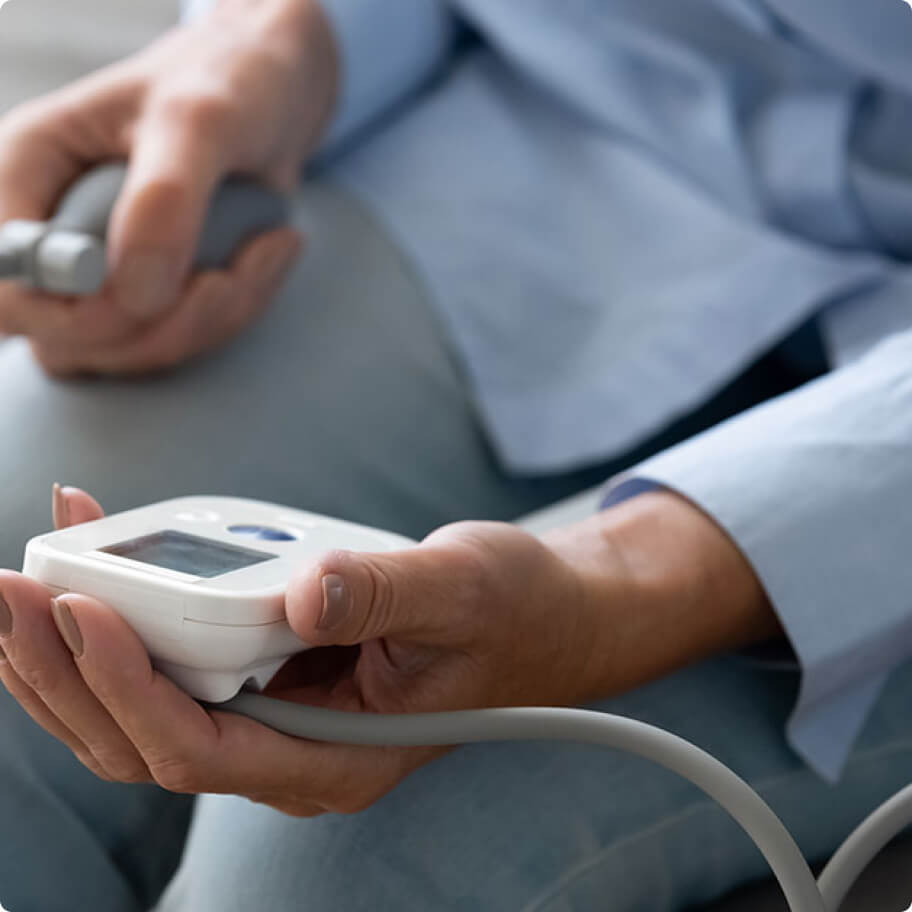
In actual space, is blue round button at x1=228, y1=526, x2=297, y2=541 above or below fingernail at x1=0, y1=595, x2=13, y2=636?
below

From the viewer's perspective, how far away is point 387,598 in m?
0.27

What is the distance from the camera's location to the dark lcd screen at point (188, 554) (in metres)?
0.30

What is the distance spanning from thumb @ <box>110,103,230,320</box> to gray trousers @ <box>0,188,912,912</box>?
5 cm

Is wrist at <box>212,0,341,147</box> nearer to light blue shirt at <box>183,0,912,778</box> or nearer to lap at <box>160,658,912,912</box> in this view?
light blue shirt at <box>183,0,912,778</box>

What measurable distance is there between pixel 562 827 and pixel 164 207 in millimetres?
283

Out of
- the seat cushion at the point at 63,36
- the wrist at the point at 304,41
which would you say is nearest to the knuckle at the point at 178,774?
the wrist at the point at 304,41

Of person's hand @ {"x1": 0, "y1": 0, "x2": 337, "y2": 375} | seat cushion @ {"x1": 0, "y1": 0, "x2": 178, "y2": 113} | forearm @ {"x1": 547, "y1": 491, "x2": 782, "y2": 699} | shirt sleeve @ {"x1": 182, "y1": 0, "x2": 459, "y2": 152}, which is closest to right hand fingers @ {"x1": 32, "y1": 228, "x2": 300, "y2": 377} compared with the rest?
person's hand @ {"x1": 0, "y1": 0, "x2": 337, "y2": 375}

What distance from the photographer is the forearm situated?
0.35m

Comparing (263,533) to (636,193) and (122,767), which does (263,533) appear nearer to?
(122,767)

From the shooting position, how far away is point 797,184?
0.52 meters

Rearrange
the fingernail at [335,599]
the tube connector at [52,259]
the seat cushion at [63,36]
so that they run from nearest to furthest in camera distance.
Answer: the fingernail at [335,599]
the tube connector at [52,259]
the seat cushion at [63,36]

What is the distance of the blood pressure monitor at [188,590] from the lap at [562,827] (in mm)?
74

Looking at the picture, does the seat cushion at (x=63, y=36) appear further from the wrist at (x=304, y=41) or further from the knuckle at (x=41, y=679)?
the knuckle at (x=41, y=679)

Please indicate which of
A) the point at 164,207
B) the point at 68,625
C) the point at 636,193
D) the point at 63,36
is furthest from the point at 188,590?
the point at 63,36
